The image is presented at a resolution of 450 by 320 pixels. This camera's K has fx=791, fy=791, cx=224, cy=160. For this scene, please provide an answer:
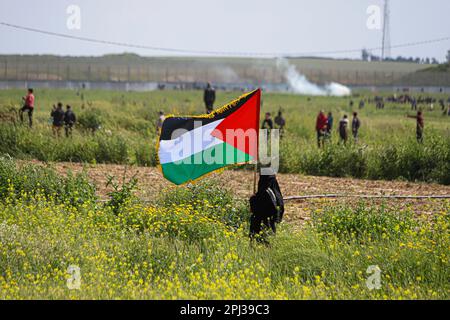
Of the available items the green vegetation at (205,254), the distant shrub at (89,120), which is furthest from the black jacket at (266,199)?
the distant shrub at (89,120)

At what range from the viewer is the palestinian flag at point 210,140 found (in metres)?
11.1

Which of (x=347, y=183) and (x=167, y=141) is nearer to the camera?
(x=167, y=141)

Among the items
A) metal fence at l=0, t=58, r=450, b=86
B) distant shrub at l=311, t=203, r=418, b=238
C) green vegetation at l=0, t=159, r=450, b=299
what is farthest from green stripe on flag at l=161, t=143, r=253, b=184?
metal fence at l=0, t=58, r=450, b=86

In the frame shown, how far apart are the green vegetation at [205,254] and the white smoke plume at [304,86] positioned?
82.9 meters

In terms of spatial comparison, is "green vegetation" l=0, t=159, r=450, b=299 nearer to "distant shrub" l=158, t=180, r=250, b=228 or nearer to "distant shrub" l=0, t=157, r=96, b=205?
"distant shrub" l=158, t=180, r=250, b=228

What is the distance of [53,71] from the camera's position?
302 ft

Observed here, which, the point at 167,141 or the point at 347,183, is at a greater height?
the point at 167,141

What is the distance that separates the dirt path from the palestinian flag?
2.82 meters

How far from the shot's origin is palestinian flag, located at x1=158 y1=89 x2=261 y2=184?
436 inches

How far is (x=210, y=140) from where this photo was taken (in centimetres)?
1131

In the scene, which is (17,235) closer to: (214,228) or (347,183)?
(214,228)

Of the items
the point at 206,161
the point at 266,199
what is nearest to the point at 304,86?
the point at 206,161
